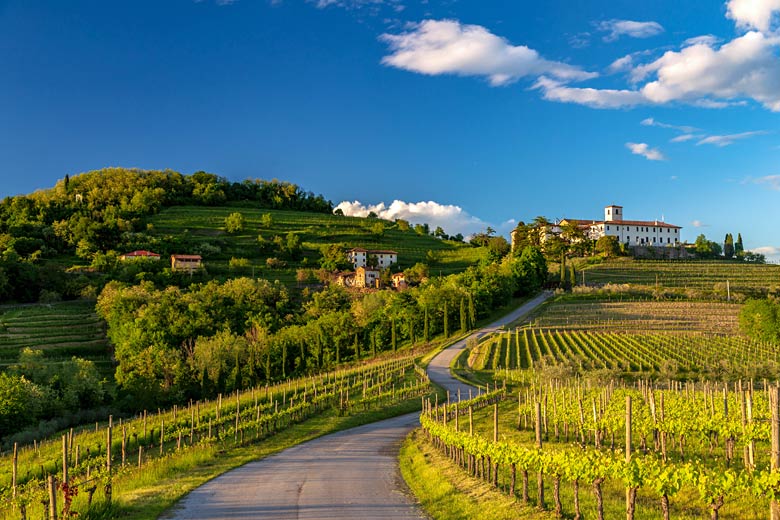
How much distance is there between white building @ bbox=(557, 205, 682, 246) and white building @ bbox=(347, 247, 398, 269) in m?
41.4

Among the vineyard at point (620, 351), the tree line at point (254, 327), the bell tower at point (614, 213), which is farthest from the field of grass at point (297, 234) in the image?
the vineyard at point (620, 351)

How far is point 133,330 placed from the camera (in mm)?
71250

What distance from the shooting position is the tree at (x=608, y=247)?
126 meters

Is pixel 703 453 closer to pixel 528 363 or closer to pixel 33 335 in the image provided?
pixel 528 363

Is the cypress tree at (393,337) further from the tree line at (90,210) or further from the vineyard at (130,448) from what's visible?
the tree line at (90,210)

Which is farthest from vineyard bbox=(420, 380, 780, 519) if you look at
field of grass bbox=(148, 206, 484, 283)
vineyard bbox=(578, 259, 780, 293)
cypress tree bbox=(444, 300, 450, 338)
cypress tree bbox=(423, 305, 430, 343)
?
field of grass bbox=(148, 206, 484, 283)

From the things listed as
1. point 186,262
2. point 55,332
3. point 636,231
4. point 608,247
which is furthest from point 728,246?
point 55,332

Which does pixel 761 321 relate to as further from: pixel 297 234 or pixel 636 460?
pixel 297 234

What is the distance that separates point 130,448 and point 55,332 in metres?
54.1

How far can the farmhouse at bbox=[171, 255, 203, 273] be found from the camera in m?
110

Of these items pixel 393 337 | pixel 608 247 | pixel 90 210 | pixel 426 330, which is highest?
pixel 90 210

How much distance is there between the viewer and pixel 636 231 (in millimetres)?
146750

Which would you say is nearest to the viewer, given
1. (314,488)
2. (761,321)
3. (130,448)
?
(314,488)

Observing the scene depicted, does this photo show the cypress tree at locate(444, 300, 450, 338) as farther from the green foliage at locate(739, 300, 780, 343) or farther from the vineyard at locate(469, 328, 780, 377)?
the green foliage at locate(739, 300, 780, 343)
